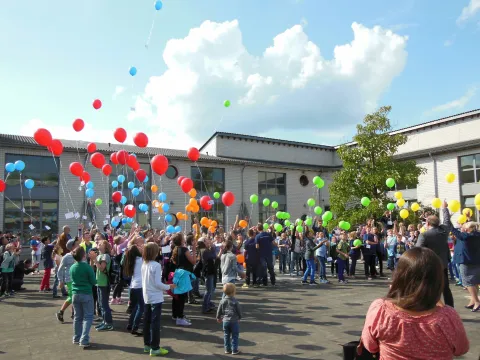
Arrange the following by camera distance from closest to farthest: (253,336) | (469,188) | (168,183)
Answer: (253,336), (469,188), (168,183)

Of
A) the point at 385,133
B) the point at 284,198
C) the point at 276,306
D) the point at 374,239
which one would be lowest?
the point at 276,306

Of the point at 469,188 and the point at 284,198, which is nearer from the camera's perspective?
the point at 469,188

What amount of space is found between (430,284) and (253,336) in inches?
186

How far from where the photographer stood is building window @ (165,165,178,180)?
26.0m

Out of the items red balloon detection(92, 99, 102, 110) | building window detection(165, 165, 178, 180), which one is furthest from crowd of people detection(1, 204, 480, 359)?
building window detection(165, 165, 178, 180)

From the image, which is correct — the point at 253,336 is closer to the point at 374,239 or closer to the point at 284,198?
the point at 374,239

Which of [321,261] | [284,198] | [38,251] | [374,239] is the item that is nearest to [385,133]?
[374,239]

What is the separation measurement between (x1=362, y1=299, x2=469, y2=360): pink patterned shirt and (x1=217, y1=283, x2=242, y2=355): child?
3531 millimetres

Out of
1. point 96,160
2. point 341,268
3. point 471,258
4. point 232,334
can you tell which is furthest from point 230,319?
point 96,160

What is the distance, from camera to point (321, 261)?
11.9 metres

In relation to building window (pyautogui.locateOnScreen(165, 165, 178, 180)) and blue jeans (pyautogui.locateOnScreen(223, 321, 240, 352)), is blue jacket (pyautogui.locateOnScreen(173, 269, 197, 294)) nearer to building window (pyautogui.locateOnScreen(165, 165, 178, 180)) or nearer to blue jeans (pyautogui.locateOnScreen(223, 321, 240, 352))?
blue jeans (pyautogui.locateOnScreen(223, 321, 240, 352))

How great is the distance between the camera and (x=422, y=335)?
1.96 meters

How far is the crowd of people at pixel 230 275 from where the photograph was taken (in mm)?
1995

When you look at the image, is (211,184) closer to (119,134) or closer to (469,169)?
(119,134)
